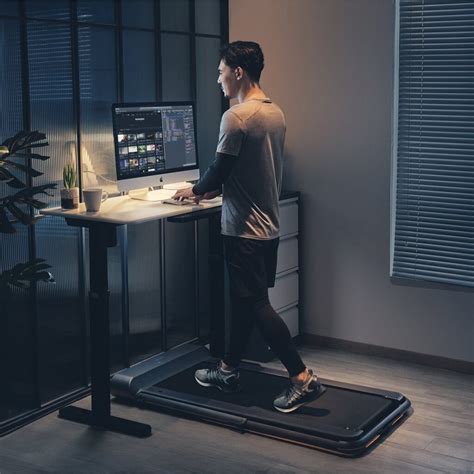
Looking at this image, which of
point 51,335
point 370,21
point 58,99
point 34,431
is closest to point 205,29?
point 370,21

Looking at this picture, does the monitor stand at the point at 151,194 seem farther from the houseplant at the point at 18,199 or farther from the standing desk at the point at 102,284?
the houseplant at the point at 18,199

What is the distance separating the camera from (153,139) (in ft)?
13.6

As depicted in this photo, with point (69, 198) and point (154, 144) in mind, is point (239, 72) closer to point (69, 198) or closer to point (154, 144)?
point (154, 144)

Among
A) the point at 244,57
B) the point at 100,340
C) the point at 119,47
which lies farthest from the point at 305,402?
the point at 119,47

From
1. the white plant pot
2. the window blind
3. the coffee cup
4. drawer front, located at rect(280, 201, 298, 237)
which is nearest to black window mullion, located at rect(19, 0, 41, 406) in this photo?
the white plant pot

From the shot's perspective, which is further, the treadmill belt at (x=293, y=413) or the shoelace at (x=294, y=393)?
the shoelace at (x=294, y=393)

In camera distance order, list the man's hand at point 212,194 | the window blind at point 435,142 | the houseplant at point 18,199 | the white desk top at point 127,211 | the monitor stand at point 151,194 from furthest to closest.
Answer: the window blind at point 435,142
the monitor stand at point 151,194
the man's hand at point 212,194
the white desk top at point 127,211
the houseplant at point 18,199

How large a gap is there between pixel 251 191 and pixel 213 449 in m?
1.07

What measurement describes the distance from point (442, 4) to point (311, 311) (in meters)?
1.78

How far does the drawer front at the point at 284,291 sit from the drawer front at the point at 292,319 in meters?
0.05

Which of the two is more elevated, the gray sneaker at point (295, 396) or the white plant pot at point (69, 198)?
the white plant pot at point (69, 198)

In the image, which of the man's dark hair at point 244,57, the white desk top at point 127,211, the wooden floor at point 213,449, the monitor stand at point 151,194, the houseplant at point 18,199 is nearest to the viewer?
the houseplant at point 18,199

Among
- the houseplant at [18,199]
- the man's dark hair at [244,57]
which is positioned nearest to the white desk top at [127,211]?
the houseplant at [18,199]

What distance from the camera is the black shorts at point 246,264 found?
3750 mm
